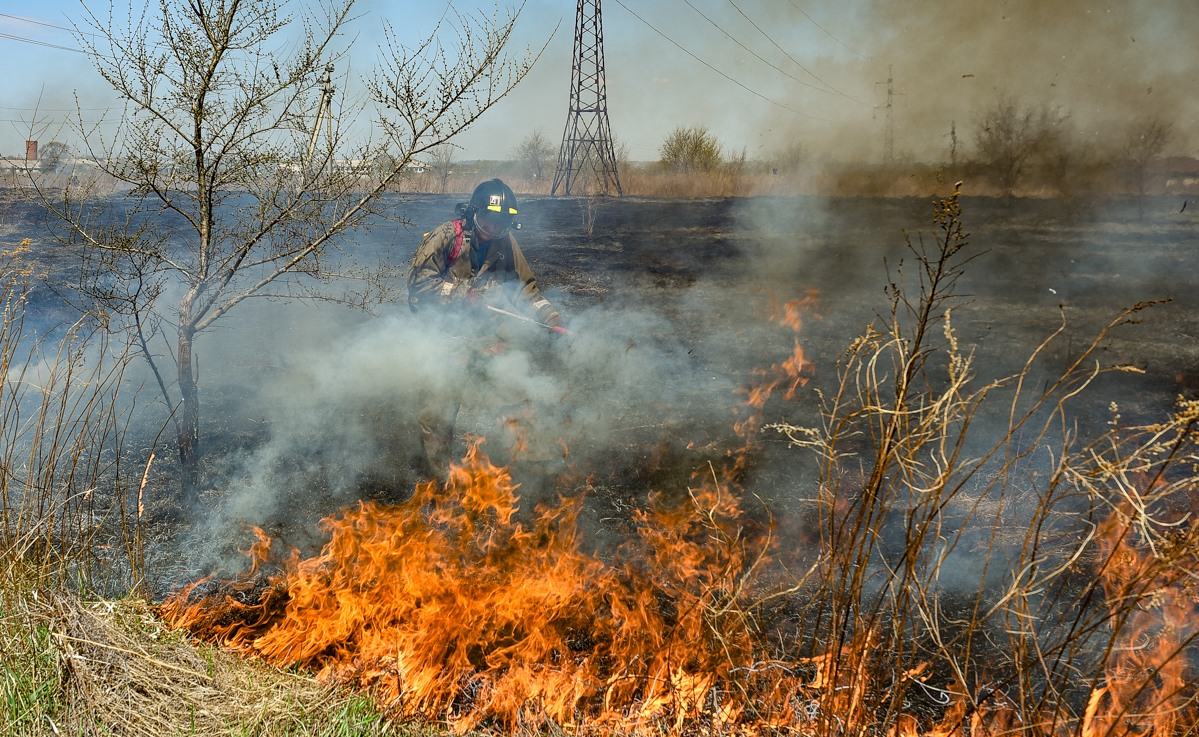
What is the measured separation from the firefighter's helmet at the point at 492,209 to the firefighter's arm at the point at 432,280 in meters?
0.39

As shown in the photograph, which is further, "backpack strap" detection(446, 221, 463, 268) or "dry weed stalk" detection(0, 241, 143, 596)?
"backpack strap" detection(446, 221, 463, 268)

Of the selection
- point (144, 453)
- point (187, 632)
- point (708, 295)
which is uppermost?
point (708, 295)

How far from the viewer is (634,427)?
6.47 meters

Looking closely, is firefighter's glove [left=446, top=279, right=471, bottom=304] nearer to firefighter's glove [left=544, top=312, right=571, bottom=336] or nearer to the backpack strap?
the backpack strap

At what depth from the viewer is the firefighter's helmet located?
6.23 m

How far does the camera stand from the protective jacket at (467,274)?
20.3 feet

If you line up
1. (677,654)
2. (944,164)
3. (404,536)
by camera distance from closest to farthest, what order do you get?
1. (677,654)
2. (404,536)
3. (944,164)

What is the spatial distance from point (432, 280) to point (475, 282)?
493mm

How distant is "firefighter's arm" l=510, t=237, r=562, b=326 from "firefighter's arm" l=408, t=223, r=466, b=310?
0.69m

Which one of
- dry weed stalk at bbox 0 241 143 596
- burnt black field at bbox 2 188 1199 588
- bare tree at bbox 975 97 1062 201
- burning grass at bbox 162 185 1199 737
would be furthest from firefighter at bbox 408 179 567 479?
bare tree at bbox 975 97 1062 201

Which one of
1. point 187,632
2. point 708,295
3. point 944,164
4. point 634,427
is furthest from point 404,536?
point 944,164

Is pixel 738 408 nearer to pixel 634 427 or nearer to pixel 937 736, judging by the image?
pixel 634 427

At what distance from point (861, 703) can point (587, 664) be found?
151cm

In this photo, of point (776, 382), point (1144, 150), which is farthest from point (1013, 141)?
point (776, 382)
